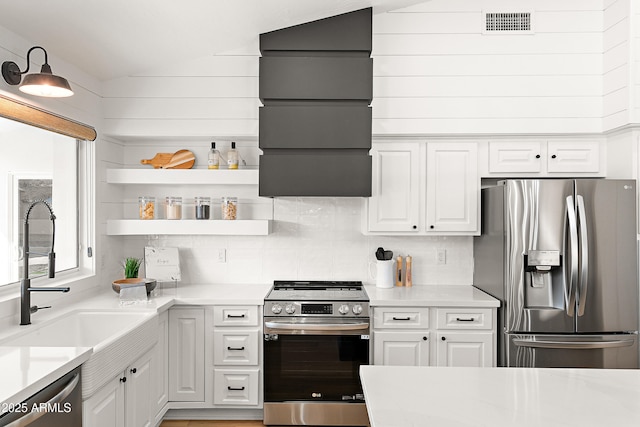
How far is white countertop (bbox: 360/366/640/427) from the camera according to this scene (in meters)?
1.32

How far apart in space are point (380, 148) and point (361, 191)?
37cm

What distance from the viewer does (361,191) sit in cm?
330

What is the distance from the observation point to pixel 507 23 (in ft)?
11.1

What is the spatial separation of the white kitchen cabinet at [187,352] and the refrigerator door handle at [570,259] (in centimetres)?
236

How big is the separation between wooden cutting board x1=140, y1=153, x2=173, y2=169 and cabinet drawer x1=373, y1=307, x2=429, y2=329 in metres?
1.94

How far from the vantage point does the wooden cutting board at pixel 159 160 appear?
365cm

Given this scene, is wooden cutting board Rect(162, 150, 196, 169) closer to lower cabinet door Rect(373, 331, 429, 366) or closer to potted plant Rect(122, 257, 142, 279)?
potted plant Rect(122, 257, 142, 279)

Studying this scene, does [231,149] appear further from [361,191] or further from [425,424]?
[425,424]

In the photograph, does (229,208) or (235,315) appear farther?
(229,208)

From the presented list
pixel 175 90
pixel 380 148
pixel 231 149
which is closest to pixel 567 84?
pixel 380 148

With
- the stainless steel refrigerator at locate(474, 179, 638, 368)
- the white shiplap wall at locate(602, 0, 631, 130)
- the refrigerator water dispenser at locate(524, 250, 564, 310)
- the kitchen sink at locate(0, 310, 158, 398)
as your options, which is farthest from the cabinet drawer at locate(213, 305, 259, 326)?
the white shiplap wall at locate(602, 0, 631, 130)

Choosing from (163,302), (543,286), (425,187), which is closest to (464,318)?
(543,286)

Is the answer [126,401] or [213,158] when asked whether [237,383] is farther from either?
[213,158]

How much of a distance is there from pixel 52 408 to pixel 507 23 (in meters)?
3.52
